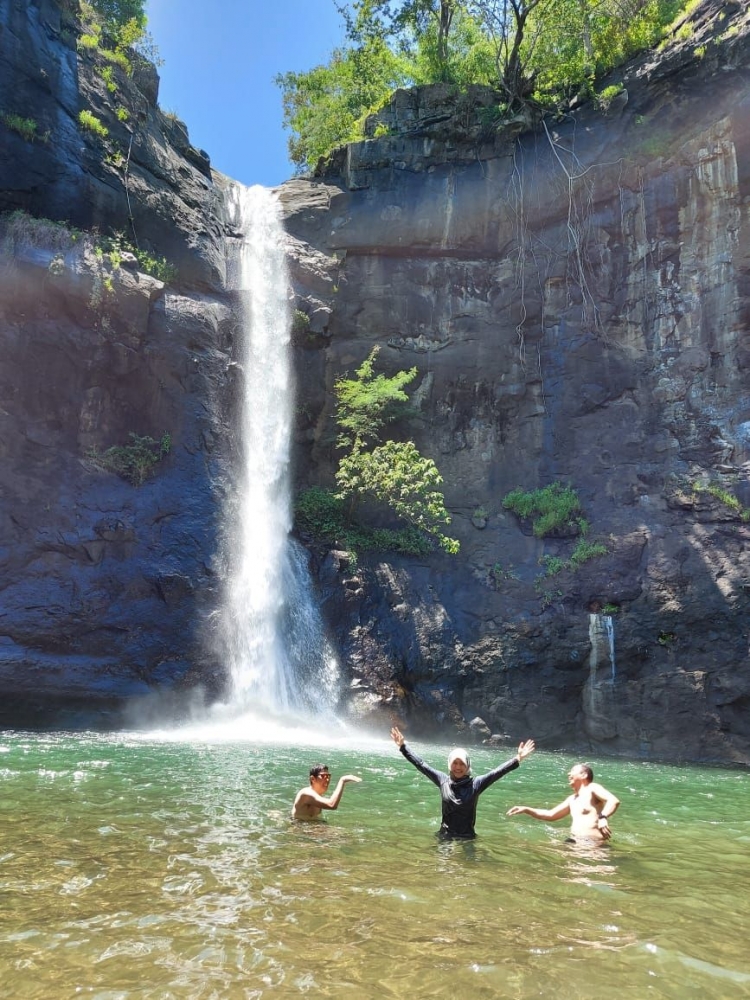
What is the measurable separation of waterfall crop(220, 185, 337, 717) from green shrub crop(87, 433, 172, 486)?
7.52 ft

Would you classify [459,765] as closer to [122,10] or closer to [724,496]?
[724,496]

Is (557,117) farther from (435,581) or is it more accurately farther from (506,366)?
(435,581)

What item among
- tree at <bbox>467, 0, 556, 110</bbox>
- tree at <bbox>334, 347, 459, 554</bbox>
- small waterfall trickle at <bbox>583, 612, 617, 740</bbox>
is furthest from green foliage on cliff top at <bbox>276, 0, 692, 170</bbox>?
small waterfall trickle at <bbox>583, 612, 617, 740</bbox>

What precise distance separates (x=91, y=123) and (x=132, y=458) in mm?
9432

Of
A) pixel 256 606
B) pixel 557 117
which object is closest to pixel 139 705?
pixel 256 606

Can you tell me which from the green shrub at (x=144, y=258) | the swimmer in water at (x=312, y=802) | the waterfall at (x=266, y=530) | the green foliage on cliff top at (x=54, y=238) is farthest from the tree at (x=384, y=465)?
the swimmer in water at (x=312, y=802)

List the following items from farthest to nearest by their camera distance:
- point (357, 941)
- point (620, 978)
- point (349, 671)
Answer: point (349, 671) → point (357, 941) → point (620, 978)

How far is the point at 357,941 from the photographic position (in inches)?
149

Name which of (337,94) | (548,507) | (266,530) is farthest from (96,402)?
(337,94)

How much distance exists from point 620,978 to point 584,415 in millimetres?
19391

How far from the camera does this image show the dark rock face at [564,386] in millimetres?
17234

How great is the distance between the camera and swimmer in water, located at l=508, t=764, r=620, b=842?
21.9 feet

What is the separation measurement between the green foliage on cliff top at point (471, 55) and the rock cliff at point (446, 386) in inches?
49.4

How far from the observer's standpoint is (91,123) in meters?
19.7
